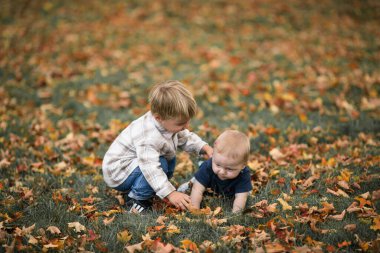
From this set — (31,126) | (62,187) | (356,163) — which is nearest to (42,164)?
(62,187)

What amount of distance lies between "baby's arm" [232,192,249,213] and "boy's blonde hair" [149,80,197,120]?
0.80 metres

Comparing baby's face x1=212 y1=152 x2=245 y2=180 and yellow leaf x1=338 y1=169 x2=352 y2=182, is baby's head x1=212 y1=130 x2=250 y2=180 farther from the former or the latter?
yellow leaf x1=338 y1=169 x2=352 y2=182

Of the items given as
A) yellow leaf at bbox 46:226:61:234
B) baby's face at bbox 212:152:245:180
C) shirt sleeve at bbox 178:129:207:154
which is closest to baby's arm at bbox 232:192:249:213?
baby's face at bbox 212:152:245:180

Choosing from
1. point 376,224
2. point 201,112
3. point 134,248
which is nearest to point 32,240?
point 134,248

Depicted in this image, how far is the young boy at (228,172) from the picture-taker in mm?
3070

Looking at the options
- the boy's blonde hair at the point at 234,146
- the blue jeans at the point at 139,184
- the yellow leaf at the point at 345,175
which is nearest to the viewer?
the boy's blonde hair at the point at 234,146

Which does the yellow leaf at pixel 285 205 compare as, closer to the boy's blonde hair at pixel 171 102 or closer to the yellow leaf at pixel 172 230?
the yellow leaf at pixel 172 230

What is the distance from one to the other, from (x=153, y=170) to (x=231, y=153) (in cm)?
67

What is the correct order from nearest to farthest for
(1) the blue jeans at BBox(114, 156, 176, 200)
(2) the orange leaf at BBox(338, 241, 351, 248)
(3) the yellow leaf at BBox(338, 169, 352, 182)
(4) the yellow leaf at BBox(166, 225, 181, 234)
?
(2) the orange leaf at BBox(338, 241, 351, 248), (4) the yellow leaf at BBox(166, 225, 181, 234), (1) the blue jeans at BBox(114, 156, 176, 200), (3) the yellow leaf at BBox(338, 169, 352, 182)

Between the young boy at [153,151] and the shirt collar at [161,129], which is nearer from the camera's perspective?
the young boy at [153,151]

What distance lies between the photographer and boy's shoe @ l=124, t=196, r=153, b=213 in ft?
11.1

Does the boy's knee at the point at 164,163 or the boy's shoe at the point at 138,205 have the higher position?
the boy's knee at the point at 164,163

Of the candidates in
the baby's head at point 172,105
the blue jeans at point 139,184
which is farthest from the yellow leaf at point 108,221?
the baby's head at point 172,105

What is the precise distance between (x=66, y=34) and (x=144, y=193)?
738cm
